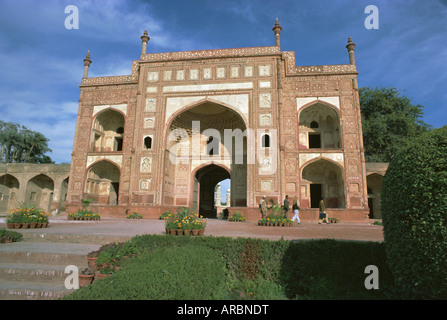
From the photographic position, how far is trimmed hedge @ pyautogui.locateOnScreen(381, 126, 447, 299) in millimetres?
3379

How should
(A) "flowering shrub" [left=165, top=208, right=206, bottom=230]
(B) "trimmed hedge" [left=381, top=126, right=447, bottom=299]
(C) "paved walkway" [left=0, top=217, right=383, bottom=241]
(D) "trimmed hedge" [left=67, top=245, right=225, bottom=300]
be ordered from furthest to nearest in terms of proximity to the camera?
(C) "paved walkway" [left=0, top=217, right=383, bottom=241] < (A) "flowering shrub" [left=165, top=208, right=206, bottom=230] < (B) "trimmed hedge" [left=381, top=126, right=447, bottom=299] < (D) "trimmed hedge" [left=67, top=245, right=225, bottom=300]

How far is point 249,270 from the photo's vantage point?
5125 millimetres

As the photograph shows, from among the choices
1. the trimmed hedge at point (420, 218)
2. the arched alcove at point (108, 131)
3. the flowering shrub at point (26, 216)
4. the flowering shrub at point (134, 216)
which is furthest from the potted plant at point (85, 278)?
the arched alcove at point (108, 131)

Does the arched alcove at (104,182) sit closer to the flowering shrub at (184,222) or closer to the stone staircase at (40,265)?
the stone staircase at (40,265)

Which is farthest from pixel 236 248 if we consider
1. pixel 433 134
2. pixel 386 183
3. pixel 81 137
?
pixel 81 137

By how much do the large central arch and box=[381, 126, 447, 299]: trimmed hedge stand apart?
1494 cm

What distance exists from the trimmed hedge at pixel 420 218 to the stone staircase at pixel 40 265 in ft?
15.9

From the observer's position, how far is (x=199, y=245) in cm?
553

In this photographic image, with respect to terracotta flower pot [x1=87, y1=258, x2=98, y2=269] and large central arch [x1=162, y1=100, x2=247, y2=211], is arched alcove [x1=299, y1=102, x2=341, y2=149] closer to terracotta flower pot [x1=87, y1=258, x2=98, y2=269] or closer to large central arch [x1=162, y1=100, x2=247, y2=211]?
large central arch [x1=162, y1=100, x2=247, y2=211]

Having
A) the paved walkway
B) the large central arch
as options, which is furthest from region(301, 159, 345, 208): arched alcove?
the paved walkway

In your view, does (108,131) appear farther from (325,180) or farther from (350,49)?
(350,49)

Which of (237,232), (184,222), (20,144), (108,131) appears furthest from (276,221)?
(20,144)

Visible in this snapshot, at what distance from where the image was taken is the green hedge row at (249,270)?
11.8 feet

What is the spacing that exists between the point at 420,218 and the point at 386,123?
82.0 feet
